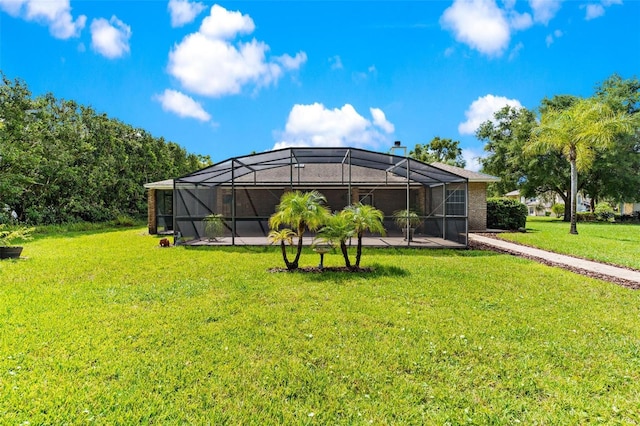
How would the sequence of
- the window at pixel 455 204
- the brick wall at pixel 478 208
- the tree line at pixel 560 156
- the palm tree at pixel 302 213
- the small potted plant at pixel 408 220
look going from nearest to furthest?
the palm tree at pixel 302 213 → the small potted plant at pixel 408 220 → the window at pixel 455 204 → the brick wall at pixel 478 208 → the tree line at pixel 560 156

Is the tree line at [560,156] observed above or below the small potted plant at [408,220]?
above

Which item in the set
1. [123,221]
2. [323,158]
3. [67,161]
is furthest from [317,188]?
[67,161]

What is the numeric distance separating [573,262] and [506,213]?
9.21m

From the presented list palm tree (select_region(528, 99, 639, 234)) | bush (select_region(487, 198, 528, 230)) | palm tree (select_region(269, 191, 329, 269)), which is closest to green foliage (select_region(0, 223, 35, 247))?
palm tree (select_region(269, 191, 329, 269))

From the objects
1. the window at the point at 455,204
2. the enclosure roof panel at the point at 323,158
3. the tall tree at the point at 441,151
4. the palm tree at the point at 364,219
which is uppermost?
the tall tree at the point at 441,151

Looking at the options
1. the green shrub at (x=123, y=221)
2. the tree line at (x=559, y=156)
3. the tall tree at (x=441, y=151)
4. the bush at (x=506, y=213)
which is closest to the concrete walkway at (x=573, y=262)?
the bush at (x=506, y=213)

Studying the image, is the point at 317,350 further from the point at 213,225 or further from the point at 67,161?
the point at 67,161

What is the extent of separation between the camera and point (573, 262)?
8.93 m

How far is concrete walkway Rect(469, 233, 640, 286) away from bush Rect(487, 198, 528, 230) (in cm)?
579

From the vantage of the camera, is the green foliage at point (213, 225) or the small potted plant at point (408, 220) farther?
the green foliage at point (213, 225)

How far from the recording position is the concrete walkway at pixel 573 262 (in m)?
7.35

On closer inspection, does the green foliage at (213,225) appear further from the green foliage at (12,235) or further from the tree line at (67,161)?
the tree line at (67,161)

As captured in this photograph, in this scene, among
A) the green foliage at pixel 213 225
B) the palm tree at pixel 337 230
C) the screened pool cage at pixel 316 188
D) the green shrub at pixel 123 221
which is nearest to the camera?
the palm tree at pixel 337 230

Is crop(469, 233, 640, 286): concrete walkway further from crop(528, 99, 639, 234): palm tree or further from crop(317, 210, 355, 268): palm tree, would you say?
crop(528, 99, 639, 234): palm tree
